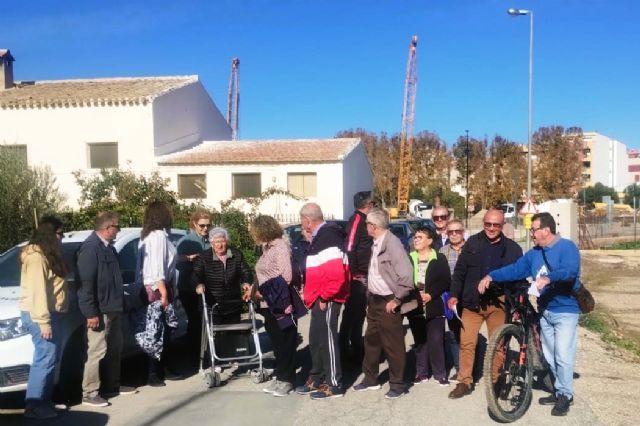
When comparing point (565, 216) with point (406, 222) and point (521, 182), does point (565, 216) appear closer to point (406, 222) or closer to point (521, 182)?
point (406, 222)

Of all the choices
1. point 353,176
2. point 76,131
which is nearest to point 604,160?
point 353,176

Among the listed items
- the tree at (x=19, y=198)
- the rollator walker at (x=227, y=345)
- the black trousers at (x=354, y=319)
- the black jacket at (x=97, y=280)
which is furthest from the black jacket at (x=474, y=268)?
the tree at (x=19, y=198)

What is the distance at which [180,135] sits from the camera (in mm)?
32250

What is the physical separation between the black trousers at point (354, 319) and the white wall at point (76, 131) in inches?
949

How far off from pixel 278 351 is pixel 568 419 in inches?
108

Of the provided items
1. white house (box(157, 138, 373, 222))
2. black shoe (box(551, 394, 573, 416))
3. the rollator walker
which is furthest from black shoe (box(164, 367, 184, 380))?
white house (box(157, 138, 373, 222))

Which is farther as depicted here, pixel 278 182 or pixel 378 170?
pixel 378 170

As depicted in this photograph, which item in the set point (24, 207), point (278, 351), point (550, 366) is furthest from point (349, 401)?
point (24, 207)

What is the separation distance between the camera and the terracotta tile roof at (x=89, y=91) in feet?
97.2

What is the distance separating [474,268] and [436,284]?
57cm

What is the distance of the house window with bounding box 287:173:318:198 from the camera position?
97.5 ft

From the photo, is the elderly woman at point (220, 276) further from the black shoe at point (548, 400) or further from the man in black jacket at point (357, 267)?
the black shoe at point (548, 400)

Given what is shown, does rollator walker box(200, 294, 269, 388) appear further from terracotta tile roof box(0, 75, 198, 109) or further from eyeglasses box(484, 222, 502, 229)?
terracotta tile roof box(0, 75, 198, 109)

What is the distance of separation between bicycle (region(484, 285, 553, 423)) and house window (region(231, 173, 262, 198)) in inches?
958
